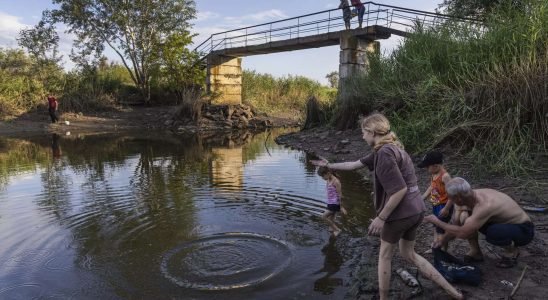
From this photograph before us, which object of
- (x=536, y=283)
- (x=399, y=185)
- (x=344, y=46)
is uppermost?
(x=344, y=46)

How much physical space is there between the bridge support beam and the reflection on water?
18.2 metres

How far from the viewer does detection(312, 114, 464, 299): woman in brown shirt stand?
3.57 m

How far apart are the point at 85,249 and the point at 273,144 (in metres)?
13.5

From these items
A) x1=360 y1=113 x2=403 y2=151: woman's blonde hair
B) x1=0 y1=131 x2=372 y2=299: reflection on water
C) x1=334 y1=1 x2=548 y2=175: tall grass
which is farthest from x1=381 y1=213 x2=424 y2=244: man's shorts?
x1=334 y1=1 x2=548 y2=175: tall grass

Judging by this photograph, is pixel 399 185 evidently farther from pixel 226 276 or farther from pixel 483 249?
pixel 226 276

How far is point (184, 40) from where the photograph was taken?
30.5 meters

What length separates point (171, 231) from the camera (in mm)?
6984

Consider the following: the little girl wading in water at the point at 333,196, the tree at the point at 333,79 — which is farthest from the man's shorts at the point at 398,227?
the tree at the point at 333,79

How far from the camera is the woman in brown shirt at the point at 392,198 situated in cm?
Answer: 357

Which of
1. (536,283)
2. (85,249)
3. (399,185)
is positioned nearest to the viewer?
(399,185)

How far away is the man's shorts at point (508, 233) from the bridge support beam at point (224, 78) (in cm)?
2739

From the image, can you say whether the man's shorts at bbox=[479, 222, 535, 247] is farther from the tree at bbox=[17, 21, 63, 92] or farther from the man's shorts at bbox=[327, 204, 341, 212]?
the tree at bbox=[17, 21, 63, 92]

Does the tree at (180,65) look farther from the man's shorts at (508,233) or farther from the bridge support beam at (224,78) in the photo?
the man's shorts at (508,233)

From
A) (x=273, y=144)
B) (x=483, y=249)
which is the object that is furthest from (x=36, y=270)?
(x=273, y=144)
